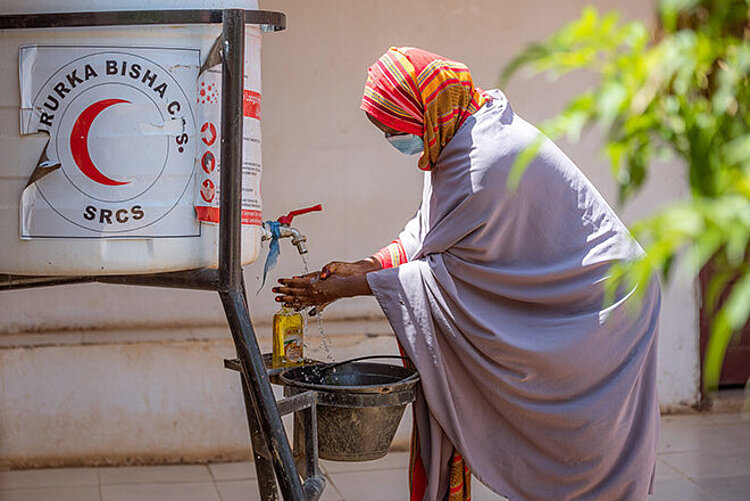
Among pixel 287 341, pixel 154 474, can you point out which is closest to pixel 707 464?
pixel 287 341

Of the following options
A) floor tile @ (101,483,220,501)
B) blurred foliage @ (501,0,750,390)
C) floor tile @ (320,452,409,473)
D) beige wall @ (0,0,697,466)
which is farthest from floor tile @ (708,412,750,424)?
blurred foliage @ (501,0,750,390)

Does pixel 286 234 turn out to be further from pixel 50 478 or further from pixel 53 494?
pixel 50 478

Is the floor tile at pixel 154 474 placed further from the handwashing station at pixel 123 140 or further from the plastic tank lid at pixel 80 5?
the plastic tank lid at pixel 80 5

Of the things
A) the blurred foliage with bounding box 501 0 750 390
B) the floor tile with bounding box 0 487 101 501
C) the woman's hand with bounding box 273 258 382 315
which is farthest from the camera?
the floor tile with bounding box 0 487 101 501

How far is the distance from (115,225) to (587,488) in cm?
159

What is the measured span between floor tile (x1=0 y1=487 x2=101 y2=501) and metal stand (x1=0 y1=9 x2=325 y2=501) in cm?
148

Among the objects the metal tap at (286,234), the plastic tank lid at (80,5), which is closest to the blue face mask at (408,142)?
the metal tap at (286,234)

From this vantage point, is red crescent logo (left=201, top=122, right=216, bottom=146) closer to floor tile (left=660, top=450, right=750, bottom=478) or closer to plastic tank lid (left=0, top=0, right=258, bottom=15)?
plastic tank lid (left=0, top=0, right=258, bottom=15)

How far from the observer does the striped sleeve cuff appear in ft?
11.4

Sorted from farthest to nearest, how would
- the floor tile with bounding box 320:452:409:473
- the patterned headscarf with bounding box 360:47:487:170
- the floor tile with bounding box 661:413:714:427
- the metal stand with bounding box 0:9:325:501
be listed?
1. the floor tile with bounding box 661:413:714:427
2. the floor tile with bounding box 320:452:409:473
3. the patterned headscarf with bounding box 360:47:487:170
4. the metal stand with bounding box 0:9:325:501

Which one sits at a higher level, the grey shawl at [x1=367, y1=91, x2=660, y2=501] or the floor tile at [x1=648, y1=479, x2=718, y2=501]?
the grey shawl at [x1=367, y1=91, x2=660, y2=501]

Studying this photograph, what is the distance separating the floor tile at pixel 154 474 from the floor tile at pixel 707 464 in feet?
6.47

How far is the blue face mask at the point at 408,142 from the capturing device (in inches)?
123

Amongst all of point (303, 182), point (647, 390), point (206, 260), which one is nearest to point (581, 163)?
point (303, 182)
